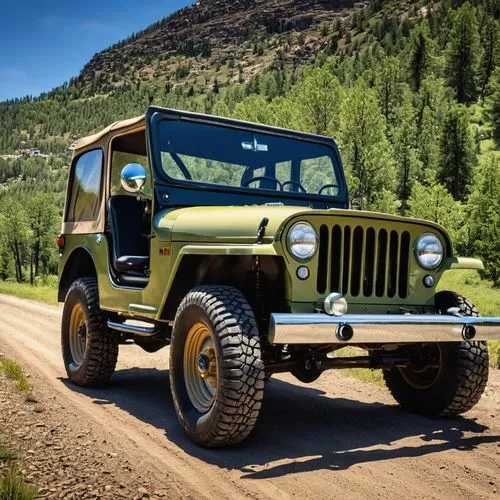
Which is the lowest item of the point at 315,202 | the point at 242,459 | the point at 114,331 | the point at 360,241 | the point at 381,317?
the point at 242,459

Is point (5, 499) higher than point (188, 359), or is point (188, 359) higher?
point (188, 359)

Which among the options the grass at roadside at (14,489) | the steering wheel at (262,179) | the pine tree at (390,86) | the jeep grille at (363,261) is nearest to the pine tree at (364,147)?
the steering wheel at (262,179)

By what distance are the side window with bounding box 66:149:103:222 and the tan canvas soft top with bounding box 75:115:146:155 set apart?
10cm

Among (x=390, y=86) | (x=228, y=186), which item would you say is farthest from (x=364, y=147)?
(x=390, y=86)

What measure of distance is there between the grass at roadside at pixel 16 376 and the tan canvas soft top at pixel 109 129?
243 centimetres

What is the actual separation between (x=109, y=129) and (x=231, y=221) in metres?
2.40

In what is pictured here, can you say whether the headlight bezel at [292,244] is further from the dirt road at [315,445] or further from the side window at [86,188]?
the side window at [86,188]

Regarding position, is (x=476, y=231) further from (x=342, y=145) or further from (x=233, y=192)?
(x=233, y=192)

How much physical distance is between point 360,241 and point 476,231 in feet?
106

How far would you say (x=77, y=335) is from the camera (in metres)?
6.38

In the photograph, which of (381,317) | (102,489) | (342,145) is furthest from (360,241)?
(342,145)

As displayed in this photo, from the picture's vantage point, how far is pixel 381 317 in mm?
3871

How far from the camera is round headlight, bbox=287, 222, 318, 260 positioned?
12.9 feet

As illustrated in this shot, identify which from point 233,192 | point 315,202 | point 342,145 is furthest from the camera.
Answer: point 342,145
